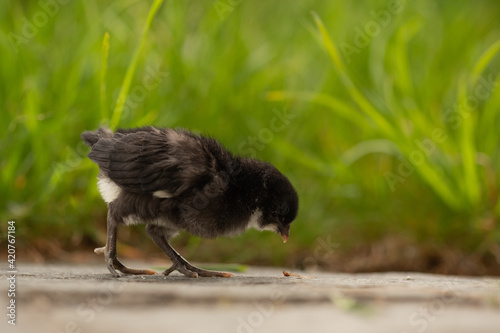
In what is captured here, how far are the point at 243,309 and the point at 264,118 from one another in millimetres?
3499

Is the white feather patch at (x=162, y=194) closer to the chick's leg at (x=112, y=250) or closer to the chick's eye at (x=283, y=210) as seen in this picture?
the chick's leg at (x=112, y=250)

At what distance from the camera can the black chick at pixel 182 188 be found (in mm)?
2758

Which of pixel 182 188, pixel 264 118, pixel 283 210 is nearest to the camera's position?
pixel 182 188

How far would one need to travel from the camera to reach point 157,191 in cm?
275

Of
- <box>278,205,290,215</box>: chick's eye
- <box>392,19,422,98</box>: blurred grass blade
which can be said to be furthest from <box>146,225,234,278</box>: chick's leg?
<box>392,19,422,98</box>: blurred grass blade

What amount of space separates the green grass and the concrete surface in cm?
191

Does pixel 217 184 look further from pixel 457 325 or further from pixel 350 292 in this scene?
pixel 457 325

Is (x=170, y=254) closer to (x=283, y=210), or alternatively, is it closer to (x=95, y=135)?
(x=283, y=210)

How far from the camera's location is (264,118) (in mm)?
5223

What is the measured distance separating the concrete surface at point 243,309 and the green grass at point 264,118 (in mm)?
1914

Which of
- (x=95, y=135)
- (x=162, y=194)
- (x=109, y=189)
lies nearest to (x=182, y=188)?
(x=162, y=194)

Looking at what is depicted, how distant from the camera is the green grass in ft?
13.4

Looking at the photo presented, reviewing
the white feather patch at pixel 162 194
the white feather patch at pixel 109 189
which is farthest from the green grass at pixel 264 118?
the white feather patch at pixel 162 194

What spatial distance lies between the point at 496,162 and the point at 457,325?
3259mm
